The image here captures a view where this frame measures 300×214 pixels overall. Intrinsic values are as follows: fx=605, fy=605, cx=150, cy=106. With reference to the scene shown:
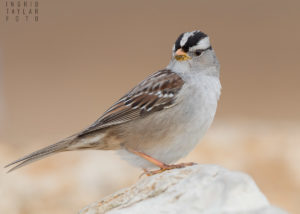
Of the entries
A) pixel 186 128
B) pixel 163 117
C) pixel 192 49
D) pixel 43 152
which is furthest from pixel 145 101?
pixel 43 152

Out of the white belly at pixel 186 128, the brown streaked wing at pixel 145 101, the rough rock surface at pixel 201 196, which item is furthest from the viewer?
the brown streaked wing at pixel 145 101

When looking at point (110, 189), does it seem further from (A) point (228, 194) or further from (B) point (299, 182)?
(A) point (228, 194)

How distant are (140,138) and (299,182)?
2078 millimetres

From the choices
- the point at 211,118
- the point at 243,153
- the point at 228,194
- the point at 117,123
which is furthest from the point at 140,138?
the point at 243,153

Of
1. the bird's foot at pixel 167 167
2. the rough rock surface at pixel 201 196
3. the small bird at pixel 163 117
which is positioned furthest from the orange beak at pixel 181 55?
the rough rock surface at pixel 201 196

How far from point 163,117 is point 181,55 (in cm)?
54

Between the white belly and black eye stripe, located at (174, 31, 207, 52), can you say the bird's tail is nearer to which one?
the white belly

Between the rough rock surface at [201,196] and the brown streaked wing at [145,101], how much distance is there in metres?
1.04

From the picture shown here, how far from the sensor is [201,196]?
3340mm

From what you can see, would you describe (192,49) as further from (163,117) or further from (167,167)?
(167,167)

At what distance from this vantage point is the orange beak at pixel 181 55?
15.5 feet

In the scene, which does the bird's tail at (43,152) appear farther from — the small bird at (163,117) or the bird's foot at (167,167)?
the bird's foot at (167,167)

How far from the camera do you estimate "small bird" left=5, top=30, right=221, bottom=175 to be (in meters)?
4.50

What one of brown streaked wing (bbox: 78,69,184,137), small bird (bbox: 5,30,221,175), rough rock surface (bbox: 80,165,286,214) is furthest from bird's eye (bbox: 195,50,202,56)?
rough rock surface (bbox: 80,165,286,214)
